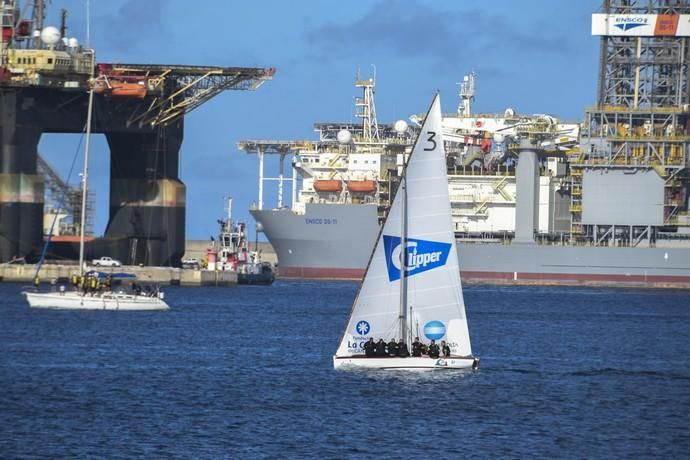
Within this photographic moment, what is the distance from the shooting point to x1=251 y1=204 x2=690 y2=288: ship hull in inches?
4419

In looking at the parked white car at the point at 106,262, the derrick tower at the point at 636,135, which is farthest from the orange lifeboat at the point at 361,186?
the parked white car at the point at 106,262

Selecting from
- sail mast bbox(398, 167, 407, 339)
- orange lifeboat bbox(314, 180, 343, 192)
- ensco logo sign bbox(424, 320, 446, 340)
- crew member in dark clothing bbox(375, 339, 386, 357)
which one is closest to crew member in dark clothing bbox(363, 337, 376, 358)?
crew member in dark clothing bbox(375, 339, 386, 357)

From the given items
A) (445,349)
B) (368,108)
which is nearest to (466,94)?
(368,108)

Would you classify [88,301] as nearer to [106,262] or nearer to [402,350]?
[106,262]

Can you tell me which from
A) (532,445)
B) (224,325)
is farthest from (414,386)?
(224,325)

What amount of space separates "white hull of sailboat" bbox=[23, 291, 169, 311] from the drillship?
4187 centimetres

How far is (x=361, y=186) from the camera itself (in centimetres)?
11575

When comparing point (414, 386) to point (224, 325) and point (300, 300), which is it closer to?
point (224, 325)

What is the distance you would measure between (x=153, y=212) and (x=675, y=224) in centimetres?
3485

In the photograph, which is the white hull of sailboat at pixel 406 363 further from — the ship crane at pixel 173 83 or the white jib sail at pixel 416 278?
the ship crane at pixel 173 83

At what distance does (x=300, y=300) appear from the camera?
9069 cm

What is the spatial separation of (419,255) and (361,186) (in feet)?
238

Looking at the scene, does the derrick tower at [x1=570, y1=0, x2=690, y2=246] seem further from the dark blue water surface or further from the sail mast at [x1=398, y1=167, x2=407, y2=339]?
the sail mast at [x1=398, y1=167, x2=407, y2=339]

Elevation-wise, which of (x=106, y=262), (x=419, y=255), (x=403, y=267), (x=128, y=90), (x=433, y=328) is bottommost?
(x=106, y=262)
